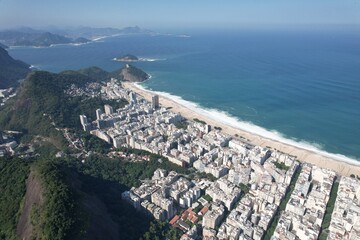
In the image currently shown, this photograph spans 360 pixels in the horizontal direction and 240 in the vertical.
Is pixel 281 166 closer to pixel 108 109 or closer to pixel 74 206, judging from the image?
pixel 74 206

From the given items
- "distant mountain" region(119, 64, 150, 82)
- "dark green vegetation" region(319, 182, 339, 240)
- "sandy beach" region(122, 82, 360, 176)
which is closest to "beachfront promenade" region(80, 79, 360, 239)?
"sandy beach" region(122, 82, 360, 176)

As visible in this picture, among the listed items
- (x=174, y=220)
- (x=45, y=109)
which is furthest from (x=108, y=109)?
(x=174, y=220)

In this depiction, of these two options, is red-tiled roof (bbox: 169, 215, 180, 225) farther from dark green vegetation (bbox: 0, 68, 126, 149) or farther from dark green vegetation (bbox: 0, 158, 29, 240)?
dark green vegetation (bbox: 0, 68, 126, 149)

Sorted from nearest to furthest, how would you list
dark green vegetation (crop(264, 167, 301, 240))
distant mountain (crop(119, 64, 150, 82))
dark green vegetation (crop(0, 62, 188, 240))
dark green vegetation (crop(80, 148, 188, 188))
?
1. dark green vegetation (crop(0, 62, 188, 240))
2. dark green vegetation (crop(264, 167, 301, 240))
3. dark green vegetation (crop(80, 148, 188, 188))
4. distant mountain (crop(119, 64, 150, 82))

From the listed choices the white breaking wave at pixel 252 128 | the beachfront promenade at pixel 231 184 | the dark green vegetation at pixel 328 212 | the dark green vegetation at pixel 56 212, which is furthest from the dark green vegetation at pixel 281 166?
the dark green vegetation at pixel 56 212

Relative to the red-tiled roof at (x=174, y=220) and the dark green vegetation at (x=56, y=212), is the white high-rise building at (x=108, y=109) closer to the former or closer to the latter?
the dark green vegetation at (x=56, y=212)

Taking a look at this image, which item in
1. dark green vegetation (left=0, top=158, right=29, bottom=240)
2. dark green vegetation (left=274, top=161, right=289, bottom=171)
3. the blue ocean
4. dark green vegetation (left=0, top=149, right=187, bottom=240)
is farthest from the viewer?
the blue ocean

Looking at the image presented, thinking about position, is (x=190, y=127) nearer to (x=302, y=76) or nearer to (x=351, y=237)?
(x=351, y=237)
